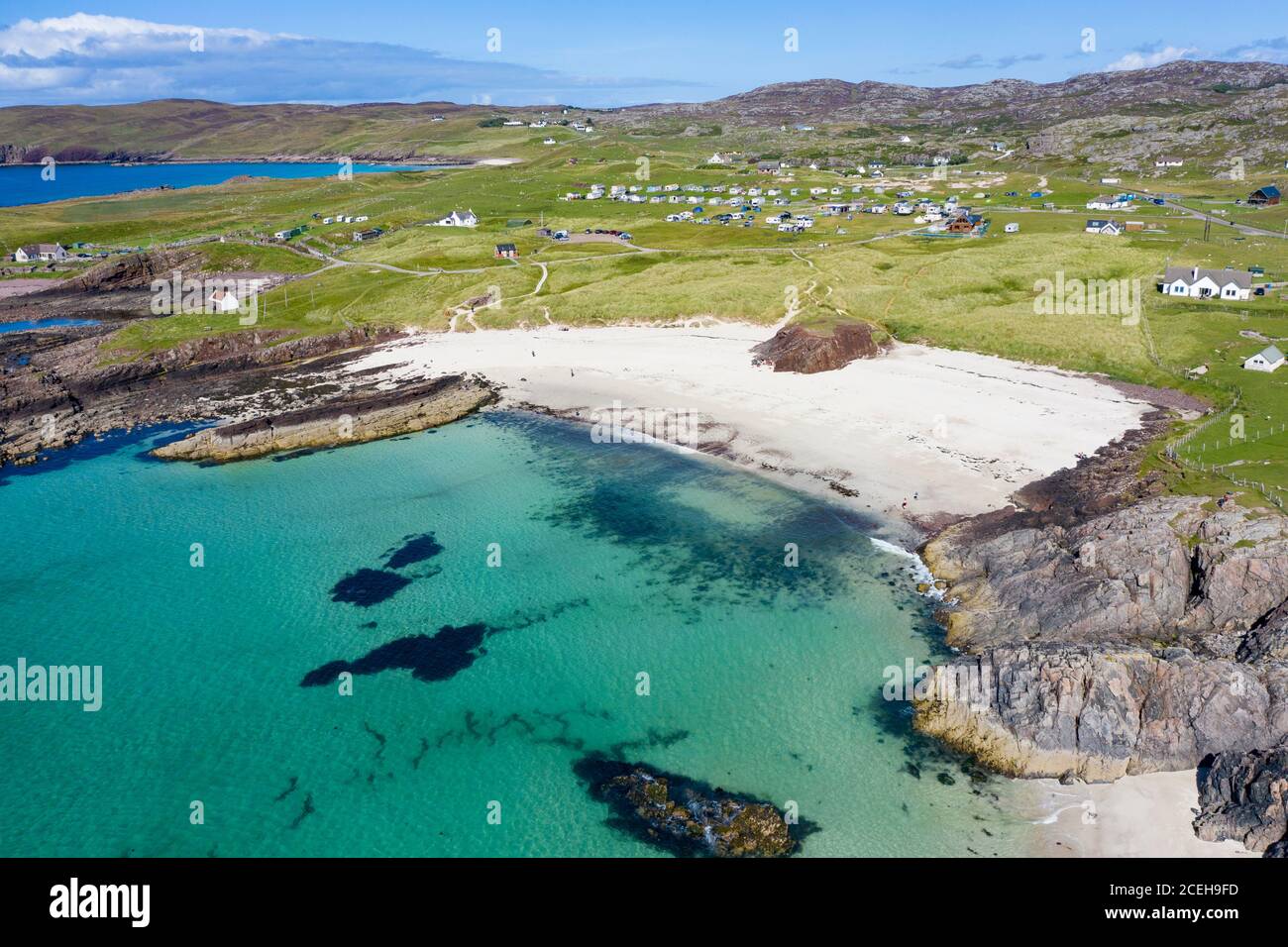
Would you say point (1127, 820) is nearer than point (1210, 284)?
Yes

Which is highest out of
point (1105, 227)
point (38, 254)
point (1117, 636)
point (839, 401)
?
point (38, 254)

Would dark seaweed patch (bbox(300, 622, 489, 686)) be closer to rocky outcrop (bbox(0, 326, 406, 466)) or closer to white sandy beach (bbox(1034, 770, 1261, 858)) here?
white sandy beach (bbox(1034, 770, 1261, 858))

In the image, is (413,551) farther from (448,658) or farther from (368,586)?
(448,658)

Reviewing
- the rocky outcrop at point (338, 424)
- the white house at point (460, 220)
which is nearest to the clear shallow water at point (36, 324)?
the rocky outcrop at point (338, 424)

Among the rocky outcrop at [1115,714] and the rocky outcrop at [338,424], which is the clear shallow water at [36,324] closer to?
the rocky outcrop at [338,424]

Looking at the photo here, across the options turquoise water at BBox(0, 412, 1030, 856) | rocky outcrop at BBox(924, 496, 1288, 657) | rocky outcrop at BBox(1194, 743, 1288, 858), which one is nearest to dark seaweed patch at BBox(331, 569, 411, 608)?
turquoise water at BBox(0, 412, 1030, 856)

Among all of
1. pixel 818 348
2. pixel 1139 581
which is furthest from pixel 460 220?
pixel 1139 581

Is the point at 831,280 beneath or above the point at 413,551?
above
